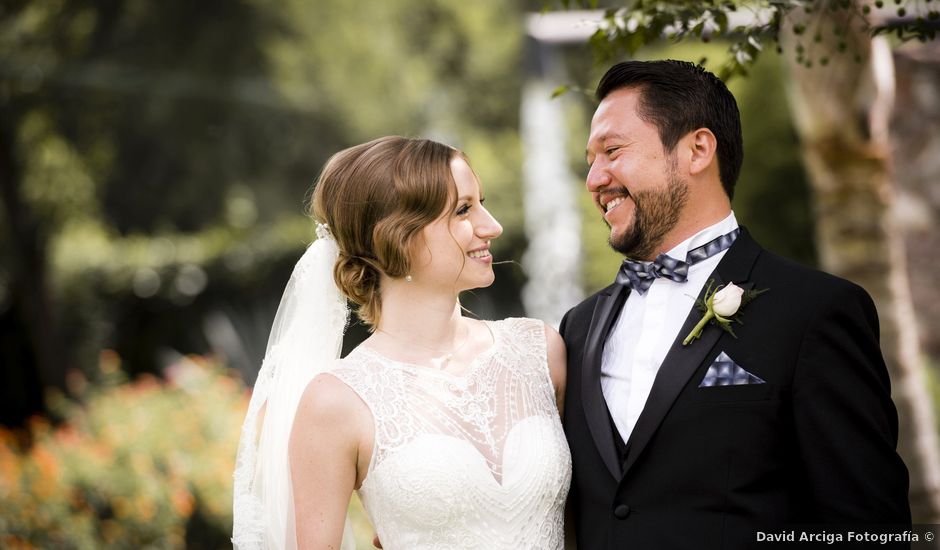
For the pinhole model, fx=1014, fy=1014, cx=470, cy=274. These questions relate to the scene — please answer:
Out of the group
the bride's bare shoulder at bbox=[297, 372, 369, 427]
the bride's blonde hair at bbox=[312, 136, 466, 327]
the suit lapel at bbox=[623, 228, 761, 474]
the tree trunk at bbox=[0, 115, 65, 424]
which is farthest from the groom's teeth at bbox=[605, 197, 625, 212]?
the tree trunk at bbox=[0, 115, 65, 424]

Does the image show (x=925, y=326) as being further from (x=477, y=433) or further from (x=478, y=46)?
(x=478, y=46)

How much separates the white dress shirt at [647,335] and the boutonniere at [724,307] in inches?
4.2

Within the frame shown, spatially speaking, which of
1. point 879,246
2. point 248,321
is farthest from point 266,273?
point 879,246

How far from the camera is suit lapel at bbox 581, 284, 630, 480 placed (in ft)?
8.95

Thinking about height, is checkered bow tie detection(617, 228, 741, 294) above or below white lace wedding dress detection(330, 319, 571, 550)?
above

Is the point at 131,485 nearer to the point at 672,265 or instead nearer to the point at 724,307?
the point at 672,265

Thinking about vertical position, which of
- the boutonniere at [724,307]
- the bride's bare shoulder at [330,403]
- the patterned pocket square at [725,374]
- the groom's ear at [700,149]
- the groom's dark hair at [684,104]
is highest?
the groom's dark hair at [684,104]

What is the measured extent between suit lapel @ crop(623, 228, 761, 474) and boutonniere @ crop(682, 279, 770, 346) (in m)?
0.02

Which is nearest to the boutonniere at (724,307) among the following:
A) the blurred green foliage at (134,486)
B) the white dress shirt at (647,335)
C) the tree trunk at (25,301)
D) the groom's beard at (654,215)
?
the white dress shirt at (647,335)

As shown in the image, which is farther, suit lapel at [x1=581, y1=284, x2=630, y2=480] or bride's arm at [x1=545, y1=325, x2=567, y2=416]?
bride's arm at [x1=545, y1=325, x2=567, y2=416]

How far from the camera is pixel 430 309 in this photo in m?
3.26

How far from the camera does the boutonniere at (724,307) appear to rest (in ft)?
8.60

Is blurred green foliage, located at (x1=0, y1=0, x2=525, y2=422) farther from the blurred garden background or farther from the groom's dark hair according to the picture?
the groom's dark hair

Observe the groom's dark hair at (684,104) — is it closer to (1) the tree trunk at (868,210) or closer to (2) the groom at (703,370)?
(2) the groom at (703,370)
